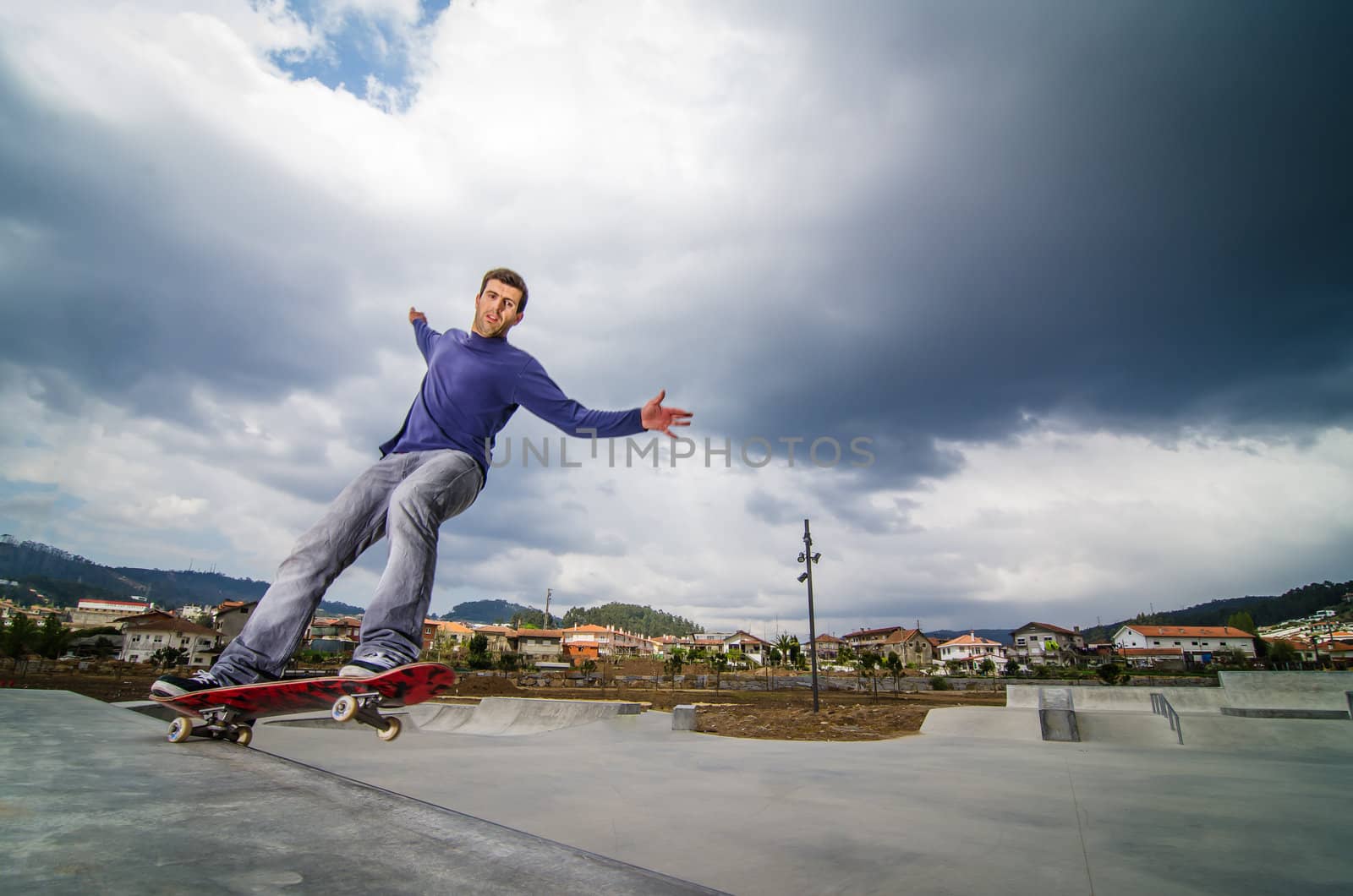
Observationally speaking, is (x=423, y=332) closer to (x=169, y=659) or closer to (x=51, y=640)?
(x=51, y=640)

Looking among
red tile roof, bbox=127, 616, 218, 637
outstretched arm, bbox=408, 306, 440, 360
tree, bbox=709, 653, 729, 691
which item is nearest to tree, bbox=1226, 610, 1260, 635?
tree, bbox=709, 653, 729, 691

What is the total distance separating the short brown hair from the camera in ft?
16.2

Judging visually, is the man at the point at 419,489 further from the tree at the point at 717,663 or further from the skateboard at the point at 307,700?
the tree at the point at 717,663

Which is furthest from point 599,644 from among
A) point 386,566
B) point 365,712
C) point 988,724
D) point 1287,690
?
point 365,712

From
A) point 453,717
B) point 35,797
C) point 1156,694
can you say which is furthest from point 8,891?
point 1156,694

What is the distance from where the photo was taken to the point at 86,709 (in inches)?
236

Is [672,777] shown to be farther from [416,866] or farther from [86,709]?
[86,709]

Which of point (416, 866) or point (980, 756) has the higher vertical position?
point (416, 866)

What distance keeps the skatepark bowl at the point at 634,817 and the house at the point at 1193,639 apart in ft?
398

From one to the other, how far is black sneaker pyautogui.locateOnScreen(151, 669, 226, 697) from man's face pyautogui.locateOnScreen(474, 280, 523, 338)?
9.87 feet

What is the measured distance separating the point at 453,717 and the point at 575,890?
1733 cm

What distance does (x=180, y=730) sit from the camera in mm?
3785

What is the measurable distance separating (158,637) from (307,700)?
100185 millimetres

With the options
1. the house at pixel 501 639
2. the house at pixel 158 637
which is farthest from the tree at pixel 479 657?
the house at pixel 501 639
